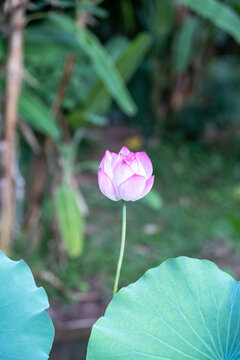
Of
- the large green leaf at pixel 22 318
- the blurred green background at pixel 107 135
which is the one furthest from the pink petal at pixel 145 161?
the blurred green background at pixel 107 135

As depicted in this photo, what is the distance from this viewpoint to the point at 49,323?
0.40 m

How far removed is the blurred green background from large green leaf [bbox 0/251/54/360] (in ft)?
1.56

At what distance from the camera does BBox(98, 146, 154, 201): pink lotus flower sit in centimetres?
42

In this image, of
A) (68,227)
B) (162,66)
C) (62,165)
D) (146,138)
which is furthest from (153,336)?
(162,66)

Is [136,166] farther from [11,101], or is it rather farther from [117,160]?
[11,101]

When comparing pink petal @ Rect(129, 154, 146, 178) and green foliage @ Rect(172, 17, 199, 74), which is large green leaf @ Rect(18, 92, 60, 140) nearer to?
pink petal @ Rect(129, 154, 146, 178)

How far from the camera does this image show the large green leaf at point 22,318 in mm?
392

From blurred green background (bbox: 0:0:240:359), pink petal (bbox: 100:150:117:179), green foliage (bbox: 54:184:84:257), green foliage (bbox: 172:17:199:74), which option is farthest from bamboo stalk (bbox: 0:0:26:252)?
green foliage (bbox: 172:17:199:74)

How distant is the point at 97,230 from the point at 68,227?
1065 millimetres

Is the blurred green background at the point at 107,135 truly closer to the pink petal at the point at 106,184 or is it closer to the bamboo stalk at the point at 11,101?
the bamboo stalk at the point at 11,101

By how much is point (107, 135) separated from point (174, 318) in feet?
13.6

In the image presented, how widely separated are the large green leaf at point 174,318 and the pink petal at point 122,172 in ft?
0.31

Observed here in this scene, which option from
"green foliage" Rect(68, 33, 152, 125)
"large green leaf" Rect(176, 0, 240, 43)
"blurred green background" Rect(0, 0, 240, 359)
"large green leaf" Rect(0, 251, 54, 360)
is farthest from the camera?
"green foliage" Rect(68, 33, 152, 125)

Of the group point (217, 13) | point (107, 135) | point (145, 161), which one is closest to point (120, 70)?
point (217, 13)
